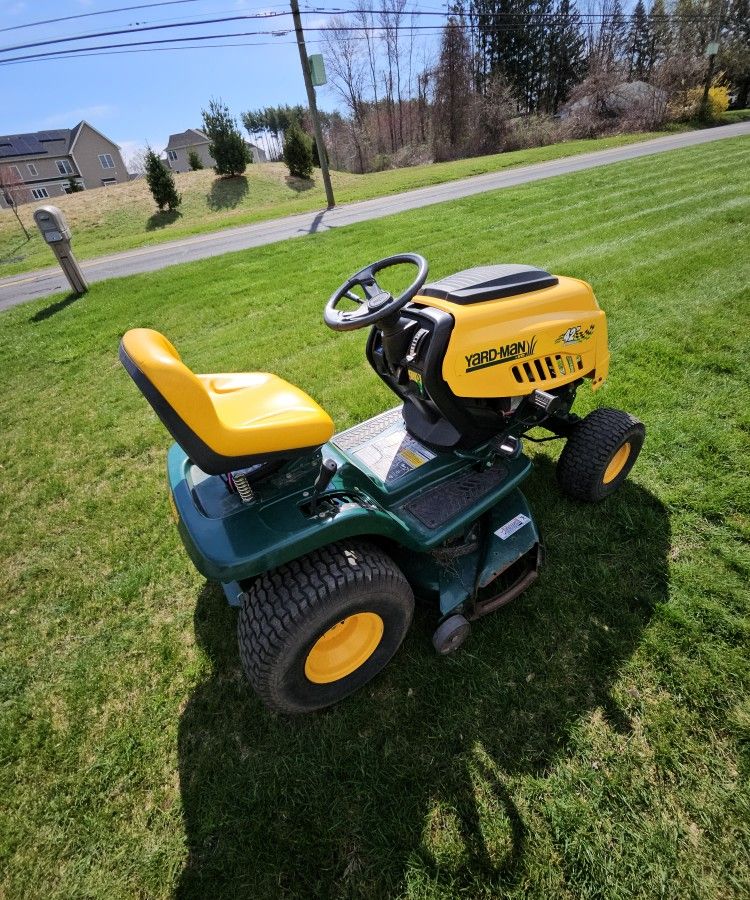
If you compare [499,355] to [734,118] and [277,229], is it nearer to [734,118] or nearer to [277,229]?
[277,229]

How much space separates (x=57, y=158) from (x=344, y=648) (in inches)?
2434

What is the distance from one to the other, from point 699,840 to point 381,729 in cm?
105

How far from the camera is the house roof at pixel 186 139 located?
57375mm

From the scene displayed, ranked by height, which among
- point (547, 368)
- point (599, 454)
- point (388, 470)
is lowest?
point (599, 454)

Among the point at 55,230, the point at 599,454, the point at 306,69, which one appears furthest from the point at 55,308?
the point at 306,69

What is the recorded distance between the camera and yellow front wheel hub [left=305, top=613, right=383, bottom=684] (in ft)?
5.89

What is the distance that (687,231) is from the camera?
20.9 feet

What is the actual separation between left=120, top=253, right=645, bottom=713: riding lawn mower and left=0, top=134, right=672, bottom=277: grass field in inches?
596

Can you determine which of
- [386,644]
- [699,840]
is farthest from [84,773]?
[699,840]

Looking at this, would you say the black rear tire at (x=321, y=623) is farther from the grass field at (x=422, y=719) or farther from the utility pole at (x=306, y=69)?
the utility pole at (x=306, y=69)

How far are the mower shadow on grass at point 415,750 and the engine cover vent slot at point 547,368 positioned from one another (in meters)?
0.92

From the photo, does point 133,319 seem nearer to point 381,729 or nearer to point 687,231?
point 381,729

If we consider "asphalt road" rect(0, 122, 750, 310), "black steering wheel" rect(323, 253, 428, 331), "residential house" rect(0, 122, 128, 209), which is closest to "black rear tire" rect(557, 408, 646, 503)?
"black steering wheel" rect(323, 253, 428, 331)

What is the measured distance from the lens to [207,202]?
72.5ft
